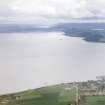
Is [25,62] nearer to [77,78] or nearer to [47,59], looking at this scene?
[47,59]

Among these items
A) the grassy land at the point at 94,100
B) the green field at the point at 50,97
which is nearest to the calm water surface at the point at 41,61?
the green field at the point at 50,97

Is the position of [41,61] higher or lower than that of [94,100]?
higher

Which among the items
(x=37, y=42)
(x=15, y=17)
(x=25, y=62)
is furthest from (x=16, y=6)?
(x=25, y=62)

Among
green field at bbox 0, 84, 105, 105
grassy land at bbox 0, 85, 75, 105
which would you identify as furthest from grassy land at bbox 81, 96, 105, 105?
grassy land at bbox 0, 85, 75, 105

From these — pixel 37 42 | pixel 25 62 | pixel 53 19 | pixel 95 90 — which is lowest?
pixel 95 90

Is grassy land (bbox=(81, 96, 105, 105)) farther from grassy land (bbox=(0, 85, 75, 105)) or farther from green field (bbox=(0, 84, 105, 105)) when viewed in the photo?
grassy land (bbox=(0, 85, 75, 105))

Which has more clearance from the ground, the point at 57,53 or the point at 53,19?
the point at 53,19

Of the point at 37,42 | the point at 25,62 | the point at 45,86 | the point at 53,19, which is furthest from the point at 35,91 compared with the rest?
the point at 53,19

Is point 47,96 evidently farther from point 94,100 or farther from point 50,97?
point 94,100

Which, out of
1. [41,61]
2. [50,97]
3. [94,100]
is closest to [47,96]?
[50,97]
